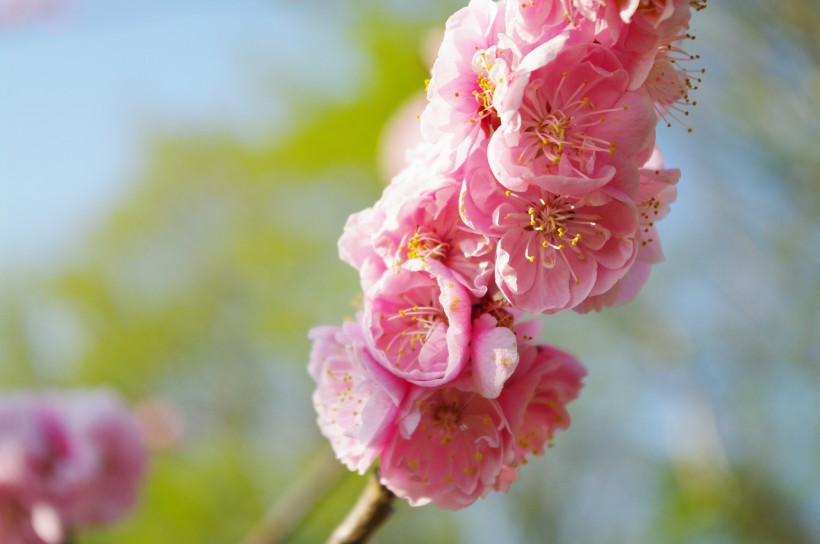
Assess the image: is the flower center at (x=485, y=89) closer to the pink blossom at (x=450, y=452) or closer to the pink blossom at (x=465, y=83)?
the pink blossom at (x=465, y=83)

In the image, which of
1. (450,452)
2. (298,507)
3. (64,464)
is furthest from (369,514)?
(64,464)

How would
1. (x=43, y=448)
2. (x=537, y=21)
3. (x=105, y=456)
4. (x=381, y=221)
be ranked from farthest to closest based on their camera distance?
1. (x=105, y=456)
2. (x=43, y=448)
3. (x=381, y=221)
4. (x=537, y=21)

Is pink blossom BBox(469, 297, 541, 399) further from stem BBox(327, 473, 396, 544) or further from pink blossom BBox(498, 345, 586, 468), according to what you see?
stem BBox(327, 473, 396, 544)

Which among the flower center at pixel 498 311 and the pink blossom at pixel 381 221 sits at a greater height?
the pink blossom at pixel 381 221

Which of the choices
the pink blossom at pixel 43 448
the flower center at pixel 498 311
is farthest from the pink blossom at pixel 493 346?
the pink blossom at pixel 43 448

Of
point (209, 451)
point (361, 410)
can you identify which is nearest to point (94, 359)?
point (209, 451)

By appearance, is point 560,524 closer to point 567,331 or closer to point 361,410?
point 567,331

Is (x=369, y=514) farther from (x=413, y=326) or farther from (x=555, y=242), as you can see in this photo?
(x=555, y=242)
